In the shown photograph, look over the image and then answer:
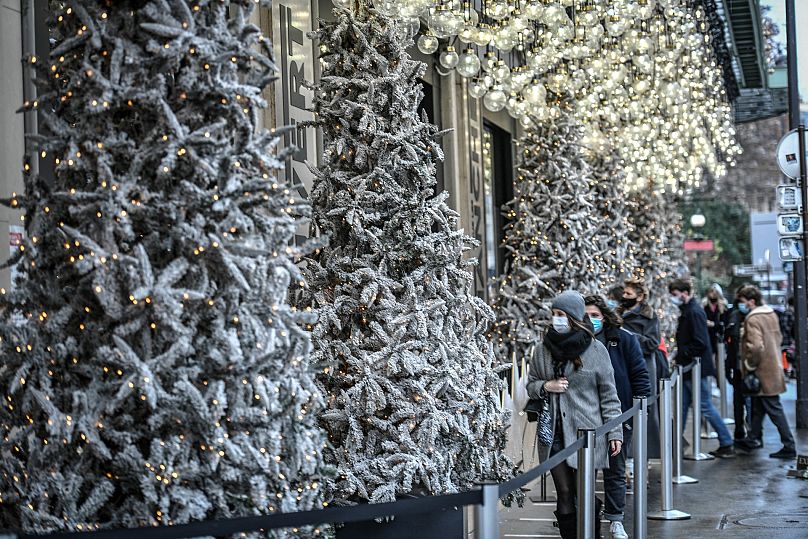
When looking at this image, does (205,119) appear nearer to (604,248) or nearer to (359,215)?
(359,215)

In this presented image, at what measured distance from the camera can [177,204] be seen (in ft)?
16.4

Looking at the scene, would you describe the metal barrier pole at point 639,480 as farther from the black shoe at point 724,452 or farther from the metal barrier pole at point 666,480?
the black shoe at point 724,452

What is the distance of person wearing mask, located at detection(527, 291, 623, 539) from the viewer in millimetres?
8234

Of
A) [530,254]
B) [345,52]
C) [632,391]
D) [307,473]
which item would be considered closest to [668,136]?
[530,254]

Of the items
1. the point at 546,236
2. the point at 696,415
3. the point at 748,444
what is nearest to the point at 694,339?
the point at 696,415

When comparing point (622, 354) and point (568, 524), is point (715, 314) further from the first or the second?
point (568, 524)

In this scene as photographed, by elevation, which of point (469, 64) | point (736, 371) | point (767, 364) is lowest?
point (736, 371)

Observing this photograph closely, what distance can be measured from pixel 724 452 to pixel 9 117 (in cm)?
1013

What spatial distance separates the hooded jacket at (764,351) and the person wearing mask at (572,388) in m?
6.72

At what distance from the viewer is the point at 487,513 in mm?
4699

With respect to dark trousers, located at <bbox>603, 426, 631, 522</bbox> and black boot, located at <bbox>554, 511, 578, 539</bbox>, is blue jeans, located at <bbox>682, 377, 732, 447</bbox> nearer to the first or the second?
dark trousers, located at <bbox>603, 426, 631, 522</bbox>

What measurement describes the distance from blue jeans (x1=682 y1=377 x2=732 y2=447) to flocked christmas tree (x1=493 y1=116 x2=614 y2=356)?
5.76 ft

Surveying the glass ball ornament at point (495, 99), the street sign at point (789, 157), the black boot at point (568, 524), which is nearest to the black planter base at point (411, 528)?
the black boot at point (568, 524)

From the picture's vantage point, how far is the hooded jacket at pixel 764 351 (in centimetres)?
1452
